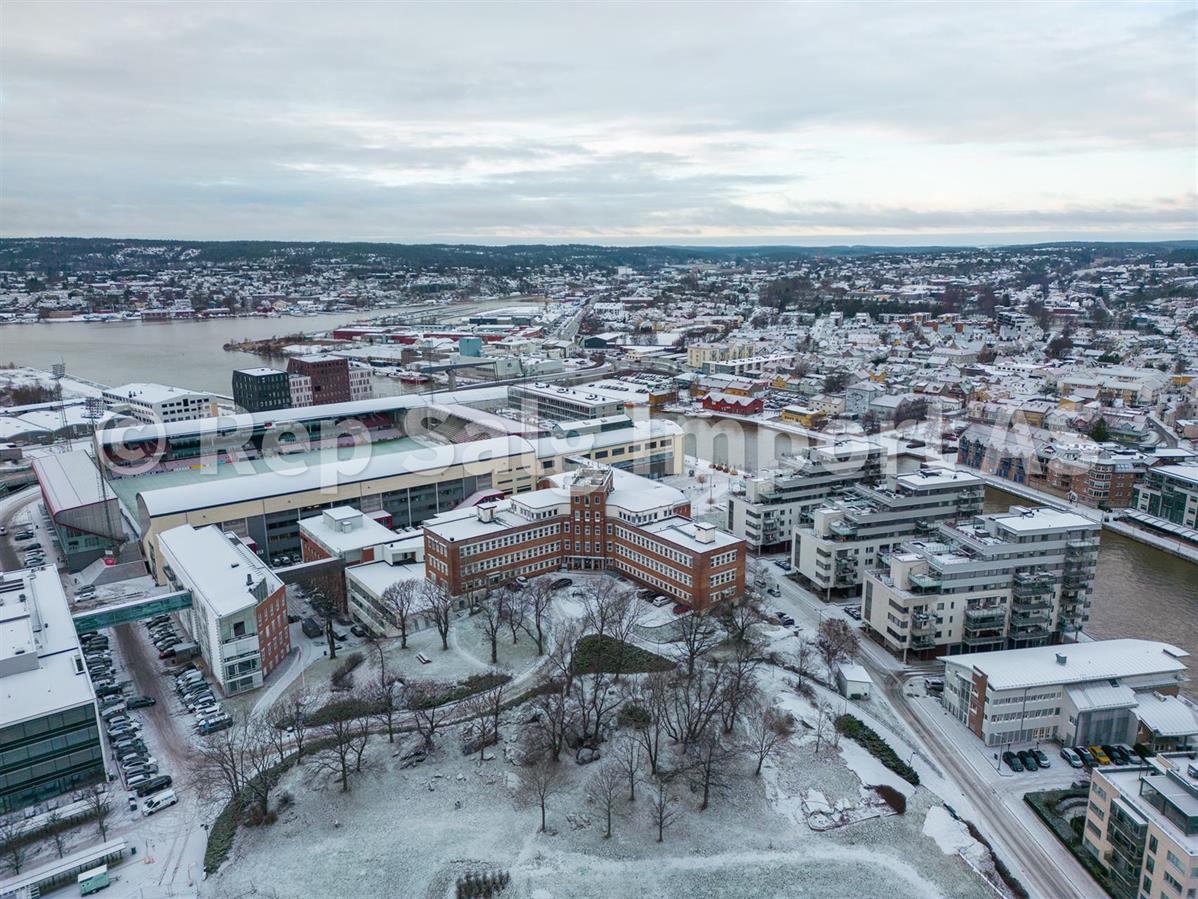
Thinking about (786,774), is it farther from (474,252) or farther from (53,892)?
(474,252)

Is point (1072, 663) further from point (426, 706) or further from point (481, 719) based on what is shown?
point (426, 706)

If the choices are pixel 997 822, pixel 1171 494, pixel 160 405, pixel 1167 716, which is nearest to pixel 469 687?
pixel 997 822

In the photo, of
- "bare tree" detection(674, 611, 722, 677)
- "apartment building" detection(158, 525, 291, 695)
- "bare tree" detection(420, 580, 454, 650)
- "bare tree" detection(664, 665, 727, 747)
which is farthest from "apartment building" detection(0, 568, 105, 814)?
"bare tree" detection(674, 611, 722, 677)

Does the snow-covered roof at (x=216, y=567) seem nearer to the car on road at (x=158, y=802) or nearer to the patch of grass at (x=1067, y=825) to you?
the car on road at (x=158, y=802)

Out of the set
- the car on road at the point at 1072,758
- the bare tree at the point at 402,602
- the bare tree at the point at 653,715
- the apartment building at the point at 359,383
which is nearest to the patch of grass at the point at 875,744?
the car on road at the point at 1072,758

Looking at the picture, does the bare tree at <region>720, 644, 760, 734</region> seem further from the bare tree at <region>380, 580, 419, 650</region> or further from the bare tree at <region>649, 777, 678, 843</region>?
the bare tree at <region>380, 580, 419, 650</region>

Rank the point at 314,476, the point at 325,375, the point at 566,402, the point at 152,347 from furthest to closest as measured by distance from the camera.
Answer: the point at 152,347 → the point at 325,375 → the point at 566,402 → the point at 314,476
